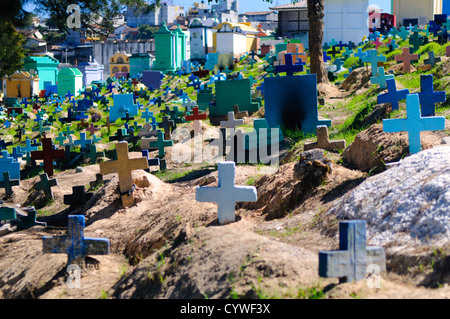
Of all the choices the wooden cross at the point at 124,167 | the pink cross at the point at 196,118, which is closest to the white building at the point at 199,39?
the pink cross at the point at 196,118

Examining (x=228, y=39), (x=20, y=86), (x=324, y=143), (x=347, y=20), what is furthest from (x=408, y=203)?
(x=20, y=86)

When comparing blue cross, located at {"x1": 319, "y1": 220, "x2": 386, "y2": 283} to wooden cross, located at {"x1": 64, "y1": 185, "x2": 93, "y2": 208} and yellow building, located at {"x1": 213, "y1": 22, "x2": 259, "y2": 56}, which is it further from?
yellow building, located at {"x1": 213, "y1": 22, "x2": 259, "y2": 56}

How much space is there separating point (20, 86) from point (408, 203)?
122ft

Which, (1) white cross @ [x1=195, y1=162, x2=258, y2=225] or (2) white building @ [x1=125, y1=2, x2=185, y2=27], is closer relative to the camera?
(1) white cross @ [x1=195, y1=162, x2=258, y2=225]

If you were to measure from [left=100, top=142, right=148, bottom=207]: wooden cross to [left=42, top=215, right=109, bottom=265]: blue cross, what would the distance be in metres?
2.80

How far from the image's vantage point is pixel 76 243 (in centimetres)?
653

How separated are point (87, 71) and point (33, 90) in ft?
21.6

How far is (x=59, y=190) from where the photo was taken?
13219 mm

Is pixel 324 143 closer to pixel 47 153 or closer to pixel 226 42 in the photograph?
pixel 47 153

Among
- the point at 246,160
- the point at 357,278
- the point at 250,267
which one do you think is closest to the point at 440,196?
the point at 357,278

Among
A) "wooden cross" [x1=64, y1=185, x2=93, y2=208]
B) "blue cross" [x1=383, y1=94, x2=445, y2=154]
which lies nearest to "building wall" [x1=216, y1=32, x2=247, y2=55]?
"wooden cross" [x1=64, y1=185, x2=93, y2=208]

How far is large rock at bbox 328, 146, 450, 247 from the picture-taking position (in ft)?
16.7

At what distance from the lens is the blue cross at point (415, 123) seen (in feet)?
23.5

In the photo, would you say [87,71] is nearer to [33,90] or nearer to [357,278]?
[33,90]
